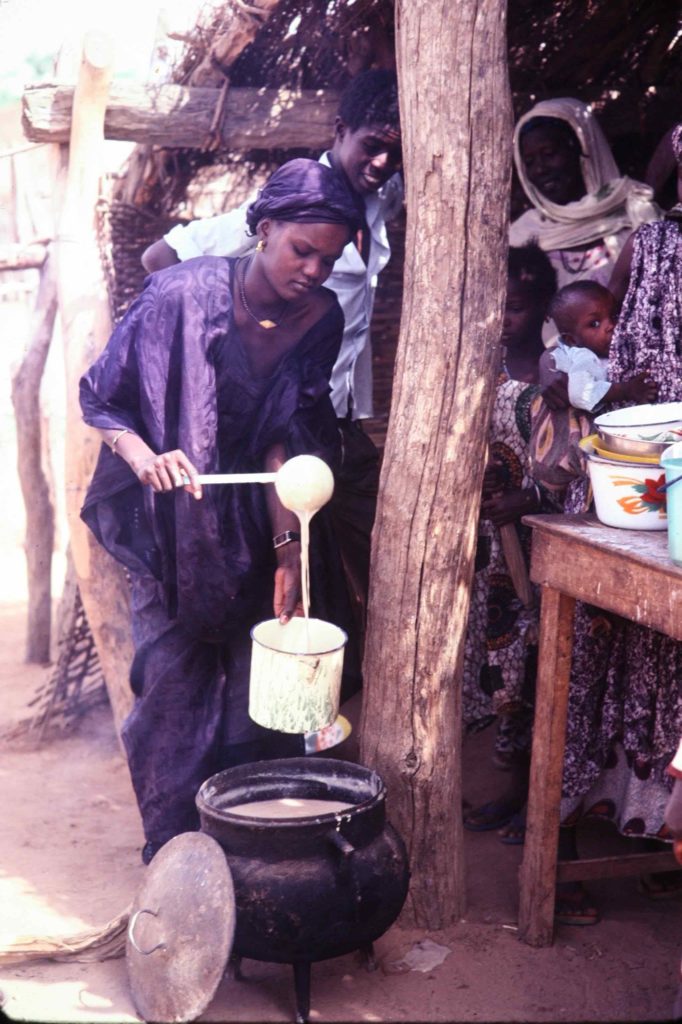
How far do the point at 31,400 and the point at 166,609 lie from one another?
255 cm

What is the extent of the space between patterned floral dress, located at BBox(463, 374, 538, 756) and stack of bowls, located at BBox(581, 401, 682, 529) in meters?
0.93

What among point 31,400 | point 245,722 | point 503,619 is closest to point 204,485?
point 245,722

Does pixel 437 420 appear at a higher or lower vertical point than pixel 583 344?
lower

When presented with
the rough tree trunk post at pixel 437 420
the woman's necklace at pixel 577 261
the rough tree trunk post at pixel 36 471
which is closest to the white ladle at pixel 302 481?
the rough tree trunk post at pixel 437 420

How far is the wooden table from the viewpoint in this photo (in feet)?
8.73

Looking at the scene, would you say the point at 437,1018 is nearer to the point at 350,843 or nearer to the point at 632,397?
the point at 350,843

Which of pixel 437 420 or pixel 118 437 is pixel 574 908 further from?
pixel 118 437

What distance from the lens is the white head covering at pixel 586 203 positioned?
4.39 m

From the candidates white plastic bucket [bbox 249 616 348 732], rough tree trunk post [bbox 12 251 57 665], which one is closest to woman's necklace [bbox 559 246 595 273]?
white plastic bucket [bbox 249 616 348 732]

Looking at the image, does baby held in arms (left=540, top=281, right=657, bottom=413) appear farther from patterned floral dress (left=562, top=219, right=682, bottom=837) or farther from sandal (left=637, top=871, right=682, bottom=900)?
sandal (left=637, top=871, right=682, bottom=900)

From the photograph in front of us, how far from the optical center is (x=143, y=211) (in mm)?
A: 5117

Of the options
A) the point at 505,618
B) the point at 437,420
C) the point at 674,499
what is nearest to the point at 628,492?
the point at 674,499

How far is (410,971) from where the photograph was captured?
3.14 m

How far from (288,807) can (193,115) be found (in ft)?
8.89
